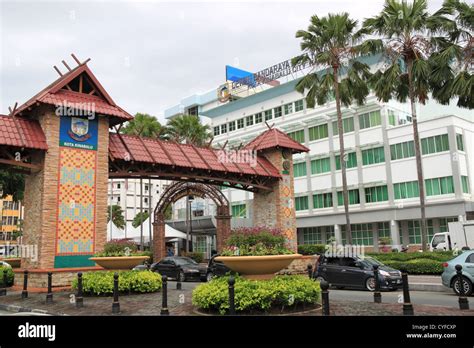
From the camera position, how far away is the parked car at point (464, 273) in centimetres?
1419

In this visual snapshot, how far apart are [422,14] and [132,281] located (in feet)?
73.6

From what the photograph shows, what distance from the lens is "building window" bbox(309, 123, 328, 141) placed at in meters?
47.9

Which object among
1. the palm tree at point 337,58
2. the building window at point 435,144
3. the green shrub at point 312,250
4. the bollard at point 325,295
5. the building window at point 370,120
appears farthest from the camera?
the building window at point 370,120

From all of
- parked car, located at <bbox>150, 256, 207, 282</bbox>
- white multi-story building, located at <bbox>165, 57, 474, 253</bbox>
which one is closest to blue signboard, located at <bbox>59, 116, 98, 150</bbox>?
parked car, located at <bbox>150, 256, 207, 282</bbox>

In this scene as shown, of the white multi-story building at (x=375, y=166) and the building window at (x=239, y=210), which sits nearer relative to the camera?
the white multi-story building at (x=375, y=166)

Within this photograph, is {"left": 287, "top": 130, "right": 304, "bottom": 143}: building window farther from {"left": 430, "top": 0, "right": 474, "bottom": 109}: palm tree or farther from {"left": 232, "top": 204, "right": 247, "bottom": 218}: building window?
{"left": 430, "top": 0, "right": 474, "bottom": 109}: palm tree

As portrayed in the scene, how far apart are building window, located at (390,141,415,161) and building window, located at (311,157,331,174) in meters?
7.28

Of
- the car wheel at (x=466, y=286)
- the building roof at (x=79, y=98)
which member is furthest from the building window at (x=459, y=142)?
the building roof at (x=79, y=98)

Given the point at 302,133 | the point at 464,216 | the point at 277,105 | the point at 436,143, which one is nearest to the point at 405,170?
the point at 436,143

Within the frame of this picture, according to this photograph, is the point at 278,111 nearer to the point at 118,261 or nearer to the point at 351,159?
the point at 351,159

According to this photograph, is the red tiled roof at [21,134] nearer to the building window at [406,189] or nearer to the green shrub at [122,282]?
the green shrub at [122,282]

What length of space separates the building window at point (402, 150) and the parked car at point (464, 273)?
90.8ft
